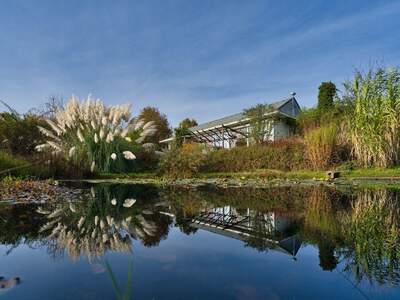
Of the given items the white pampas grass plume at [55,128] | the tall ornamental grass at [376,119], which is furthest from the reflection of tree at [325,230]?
the white pampas grass plume at [55,128]

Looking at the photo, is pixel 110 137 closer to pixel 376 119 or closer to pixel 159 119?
pixel 376 119

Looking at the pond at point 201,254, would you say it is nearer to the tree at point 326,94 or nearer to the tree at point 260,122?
the tree at point 260,122

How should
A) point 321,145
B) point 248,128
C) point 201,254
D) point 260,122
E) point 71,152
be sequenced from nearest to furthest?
point 201,254, point 71,152, point 321,145, point 260,122, point 248,128

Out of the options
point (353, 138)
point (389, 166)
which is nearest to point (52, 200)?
point (353, 138)

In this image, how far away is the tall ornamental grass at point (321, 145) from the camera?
9.96 meters

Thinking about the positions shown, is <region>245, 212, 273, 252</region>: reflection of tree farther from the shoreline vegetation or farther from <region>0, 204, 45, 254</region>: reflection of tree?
the shoreline vegetation

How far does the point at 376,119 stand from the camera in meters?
9.04

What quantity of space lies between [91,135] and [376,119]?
9.95 m

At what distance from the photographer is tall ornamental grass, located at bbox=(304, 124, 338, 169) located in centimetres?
996

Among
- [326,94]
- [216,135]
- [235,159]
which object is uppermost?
[326,94]

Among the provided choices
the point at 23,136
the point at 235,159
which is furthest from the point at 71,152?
the point at 235,159

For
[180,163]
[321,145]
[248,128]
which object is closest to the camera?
[321,145]

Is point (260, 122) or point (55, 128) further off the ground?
point (260, 122)

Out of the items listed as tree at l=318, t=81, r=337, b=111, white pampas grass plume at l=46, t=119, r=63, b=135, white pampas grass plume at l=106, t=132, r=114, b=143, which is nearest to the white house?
tree at l=318, t=81, r=337, b=111
